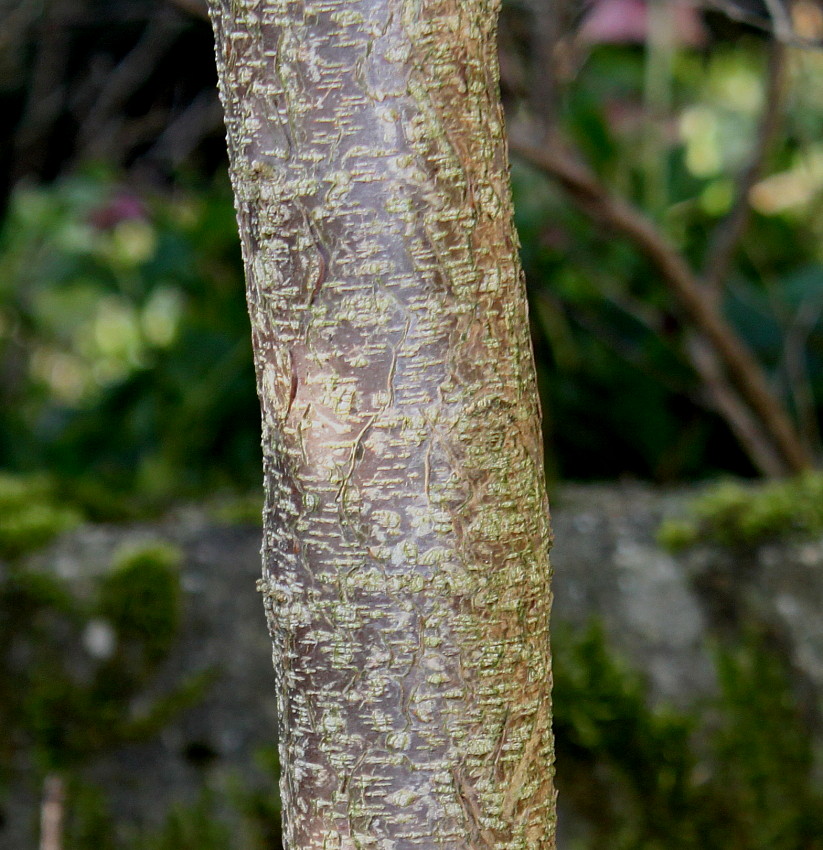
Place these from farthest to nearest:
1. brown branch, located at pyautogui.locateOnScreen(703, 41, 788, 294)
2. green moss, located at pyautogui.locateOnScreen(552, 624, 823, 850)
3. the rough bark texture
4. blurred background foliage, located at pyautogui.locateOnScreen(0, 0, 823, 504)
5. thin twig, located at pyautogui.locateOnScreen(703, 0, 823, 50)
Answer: blurred background foliage, located at pyautogui.locateOnScreen(0, 0, 823, 504) < brown branch, located at pyautogui.locateOnScreen(703, 41, 788, 294) < green moss, located at pyautogui.locateOnScreen(552, 624, 823, 850) < thin twig, located at pyautogui.locateOnScreen(703, 0, 823, 50) < the rough bark texture

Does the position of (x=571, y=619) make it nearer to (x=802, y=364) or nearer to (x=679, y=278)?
(x=679, y=278)

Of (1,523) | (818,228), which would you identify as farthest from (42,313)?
(818,228)

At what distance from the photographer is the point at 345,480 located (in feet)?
1.91

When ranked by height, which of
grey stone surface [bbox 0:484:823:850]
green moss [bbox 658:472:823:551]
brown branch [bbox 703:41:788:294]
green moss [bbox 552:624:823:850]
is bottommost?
green moss [bbox 552:624:823:850]

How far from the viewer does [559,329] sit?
7.21 feet

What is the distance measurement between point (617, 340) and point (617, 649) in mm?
788

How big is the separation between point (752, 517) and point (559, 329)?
2.55ft

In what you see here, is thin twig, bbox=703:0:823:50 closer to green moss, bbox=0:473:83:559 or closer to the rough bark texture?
the rough bark texture

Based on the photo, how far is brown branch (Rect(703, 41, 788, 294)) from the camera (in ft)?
5.92

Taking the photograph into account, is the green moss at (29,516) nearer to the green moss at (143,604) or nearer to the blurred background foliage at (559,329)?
the blurred background foliage at (559,329)

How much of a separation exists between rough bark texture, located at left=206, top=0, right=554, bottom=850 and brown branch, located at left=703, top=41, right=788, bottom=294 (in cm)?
132

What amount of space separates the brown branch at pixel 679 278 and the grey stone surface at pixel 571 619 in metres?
0.32

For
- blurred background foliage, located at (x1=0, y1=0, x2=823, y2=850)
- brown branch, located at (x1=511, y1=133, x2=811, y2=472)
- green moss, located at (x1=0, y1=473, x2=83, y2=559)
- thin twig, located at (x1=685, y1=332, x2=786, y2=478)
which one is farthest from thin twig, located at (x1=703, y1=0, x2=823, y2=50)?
green moss, located at (x1=0, y1=473, x2=83, y2=559)

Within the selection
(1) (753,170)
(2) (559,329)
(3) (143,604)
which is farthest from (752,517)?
(3) (143,604)
